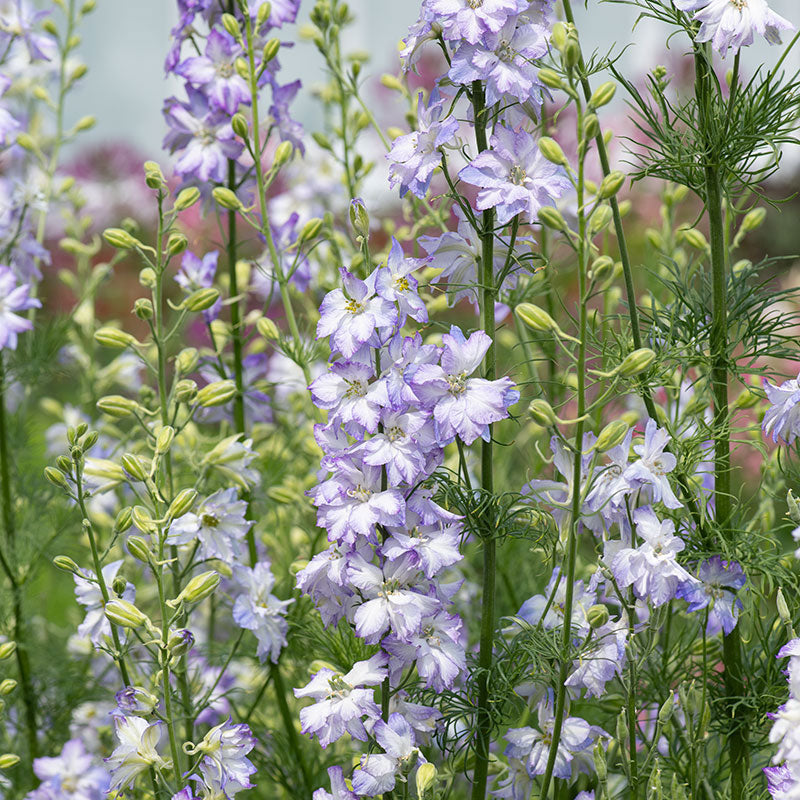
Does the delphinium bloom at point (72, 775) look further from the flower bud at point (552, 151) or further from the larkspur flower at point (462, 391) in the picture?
the flower bud at point (552, 151)

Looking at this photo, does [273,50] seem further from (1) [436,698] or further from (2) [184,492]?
(1) [436,698]

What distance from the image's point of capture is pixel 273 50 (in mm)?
1449

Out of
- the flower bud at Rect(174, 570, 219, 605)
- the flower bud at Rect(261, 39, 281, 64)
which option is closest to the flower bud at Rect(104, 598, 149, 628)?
the flower bud at Rect(174, 570, 219, 605)

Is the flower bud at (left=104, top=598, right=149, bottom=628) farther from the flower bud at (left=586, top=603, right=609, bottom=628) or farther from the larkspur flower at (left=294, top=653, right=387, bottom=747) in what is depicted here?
the flower bud at (left=586, top=603, right=609, bottom=628)

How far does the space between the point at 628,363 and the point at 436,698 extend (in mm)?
524

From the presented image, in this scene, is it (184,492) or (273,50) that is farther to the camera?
(273,50)

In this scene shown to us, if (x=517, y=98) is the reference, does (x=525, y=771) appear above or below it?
below

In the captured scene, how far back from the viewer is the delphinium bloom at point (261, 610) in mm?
1403

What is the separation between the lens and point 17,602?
1.71 metres

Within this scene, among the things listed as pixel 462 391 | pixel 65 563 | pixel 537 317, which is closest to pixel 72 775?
pixel 65 563

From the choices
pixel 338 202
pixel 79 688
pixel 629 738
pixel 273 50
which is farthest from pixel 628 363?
pixel 338 202

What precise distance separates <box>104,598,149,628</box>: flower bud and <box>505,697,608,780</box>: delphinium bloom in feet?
1.50

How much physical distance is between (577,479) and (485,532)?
18 centimetres

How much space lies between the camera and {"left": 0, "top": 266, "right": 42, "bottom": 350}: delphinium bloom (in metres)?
1.69
